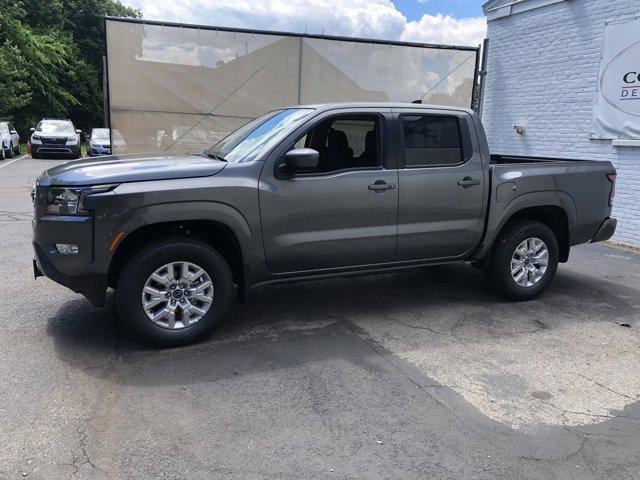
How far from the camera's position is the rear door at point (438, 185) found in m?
4.98

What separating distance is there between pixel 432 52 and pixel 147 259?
9.92 meters

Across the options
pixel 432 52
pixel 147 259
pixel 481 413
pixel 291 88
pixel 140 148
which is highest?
pixel 432 52

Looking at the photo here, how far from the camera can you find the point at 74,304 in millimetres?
5074

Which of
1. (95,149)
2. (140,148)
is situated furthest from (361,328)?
(95,149)

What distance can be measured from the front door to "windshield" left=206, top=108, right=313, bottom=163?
0.53 feet

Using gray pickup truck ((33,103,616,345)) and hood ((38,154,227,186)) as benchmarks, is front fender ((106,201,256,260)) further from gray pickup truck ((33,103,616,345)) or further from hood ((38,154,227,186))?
hood ((38,154,227,186))

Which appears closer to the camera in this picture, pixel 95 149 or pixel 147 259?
pixel 147 259

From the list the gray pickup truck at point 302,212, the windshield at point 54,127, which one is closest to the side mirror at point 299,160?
the gray pickup truck at point 302,212

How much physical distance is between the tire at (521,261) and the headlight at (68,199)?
3.70 meters

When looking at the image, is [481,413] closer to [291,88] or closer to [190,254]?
[190,254]

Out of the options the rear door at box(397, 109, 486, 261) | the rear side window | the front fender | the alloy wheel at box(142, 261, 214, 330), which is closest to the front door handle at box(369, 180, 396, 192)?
the rear door at box(397, 109, 486, 261)

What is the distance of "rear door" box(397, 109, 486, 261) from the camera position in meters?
4.98

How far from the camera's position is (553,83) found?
9867 mm

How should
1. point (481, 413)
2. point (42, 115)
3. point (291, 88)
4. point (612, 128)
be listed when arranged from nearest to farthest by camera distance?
point (481, 413)
point (612, 128)
point (291, 88)
point (42, 115)
